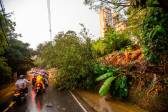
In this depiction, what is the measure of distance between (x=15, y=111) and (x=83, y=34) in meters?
11.4

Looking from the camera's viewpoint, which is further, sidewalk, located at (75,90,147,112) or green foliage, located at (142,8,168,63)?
sidewalk, located at (75,90,147,112)

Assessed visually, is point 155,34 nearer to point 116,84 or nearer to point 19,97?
point 116,84

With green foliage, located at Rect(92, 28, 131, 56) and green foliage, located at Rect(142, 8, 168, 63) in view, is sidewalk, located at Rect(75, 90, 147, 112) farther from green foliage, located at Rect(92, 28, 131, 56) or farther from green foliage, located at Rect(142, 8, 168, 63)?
green foliage, located at Rect(92, 28, 131, 56)

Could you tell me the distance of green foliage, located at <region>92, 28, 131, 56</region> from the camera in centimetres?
2809

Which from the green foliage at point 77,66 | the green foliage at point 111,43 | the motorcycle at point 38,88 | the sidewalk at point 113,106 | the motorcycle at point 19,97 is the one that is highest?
the green foliage at point 111,43

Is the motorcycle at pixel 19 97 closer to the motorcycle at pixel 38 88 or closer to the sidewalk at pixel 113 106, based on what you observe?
the motorcycle at pixel 38 88

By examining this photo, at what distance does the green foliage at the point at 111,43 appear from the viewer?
92.2 ft

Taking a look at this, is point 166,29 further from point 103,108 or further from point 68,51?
point 68,51

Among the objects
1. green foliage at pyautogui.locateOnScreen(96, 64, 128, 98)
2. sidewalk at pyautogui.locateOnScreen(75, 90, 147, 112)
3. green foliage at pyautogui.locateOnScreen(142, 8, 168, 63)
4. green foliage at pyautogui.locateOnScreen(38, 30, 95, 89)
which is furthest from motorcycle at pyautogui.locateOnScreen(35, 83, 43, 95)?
green foliage at pyautogui.locateOnScreen(142, 8, 168, 63)

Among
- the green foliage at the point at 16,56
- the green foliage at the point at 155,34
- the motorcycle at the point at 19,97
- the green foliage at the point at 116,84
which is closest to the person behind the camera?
the green foliage at the point at 155,34

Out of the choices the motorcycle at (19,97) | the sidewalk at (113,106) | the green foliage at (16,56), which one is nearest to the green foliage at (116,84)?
the sidewalk at (113,106)

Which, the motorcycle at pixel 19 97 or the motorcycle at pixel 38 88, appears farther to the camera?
the motorcycle at pixel 38 88

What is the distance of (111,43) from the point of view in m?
29.2

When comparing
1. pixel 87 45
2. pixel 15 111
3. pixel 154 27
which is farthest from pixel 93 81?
pixel 154 27
